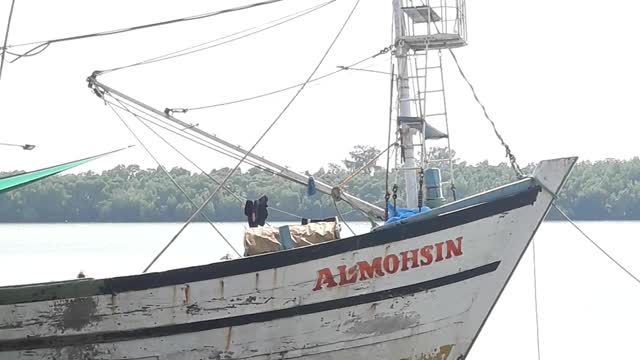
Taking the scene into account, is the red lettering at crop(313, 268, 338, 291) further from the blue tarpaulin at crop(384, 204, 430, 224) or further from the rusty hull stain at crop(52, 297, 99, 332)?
the rusty hull stain at crop(52, 297, 99, 332)

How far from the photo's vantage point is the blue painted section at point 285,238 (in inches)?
416

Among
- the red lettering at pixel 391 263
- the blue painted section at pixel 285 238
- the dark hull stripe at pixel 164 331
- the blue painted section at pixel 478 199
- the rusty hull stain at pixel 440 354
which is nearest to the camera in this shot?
the dark hull stripe at pixel 164 331

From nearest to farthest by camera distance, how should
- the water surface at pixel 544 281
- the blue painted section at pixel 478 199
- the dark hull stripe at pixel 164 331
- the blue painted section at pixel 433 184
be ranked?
the dark hull stripe at pixel 164 331 < the blue painted section at pixel 478 199 < the blue painted section at pixel 433 184 < the water surface at pixel 544 281

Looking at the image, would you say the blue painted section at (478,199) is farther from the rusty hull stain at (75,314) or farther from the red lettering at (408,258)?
the rusty hull stain at (75,314)

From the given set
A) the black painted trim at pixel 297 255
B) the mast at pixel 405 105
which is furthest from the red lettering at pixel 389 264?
the mast at pixel 405 105

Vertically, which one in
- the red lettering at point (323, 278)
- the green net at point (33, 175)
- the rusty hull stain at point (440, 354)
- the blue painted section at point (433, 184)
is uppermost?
the green net at point (33, 175)

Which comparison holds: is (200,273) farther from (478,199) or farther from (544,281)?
(544,281)

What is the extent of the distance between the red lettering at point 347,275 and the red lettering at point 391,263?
0.99 feet

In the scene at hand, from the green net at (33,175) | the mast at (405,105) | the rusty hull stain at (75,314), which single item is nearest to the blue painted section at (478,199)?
the mast at (405,105)

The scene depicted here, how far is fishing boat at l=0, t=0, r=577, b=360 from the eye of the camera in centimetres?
1017

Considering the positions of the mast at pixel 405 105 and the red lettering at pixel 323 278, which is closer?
the red lettering at pixel 323 278

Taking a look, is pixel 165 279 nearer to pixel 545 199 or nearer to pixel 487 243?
pixel 487 243

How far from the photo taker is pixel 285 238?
34.8 feet

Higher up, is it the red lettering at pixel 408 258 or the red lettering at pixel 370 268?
the red lettering at pixel 408 258
